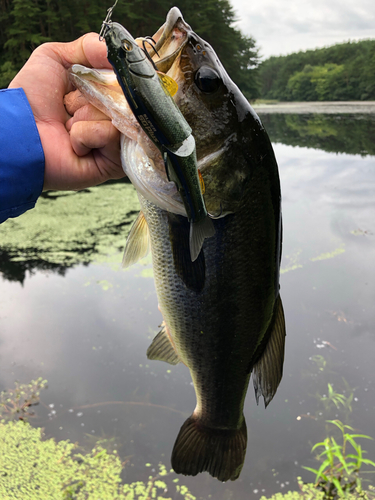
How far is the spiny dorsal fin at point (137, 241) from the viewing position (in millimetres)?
1341

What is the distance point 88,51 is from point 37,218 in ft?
23.0

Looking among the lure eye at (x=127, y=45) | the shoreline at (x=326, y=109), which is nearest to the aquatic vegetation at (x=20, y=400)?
the lure eye at (x=127, y=45)

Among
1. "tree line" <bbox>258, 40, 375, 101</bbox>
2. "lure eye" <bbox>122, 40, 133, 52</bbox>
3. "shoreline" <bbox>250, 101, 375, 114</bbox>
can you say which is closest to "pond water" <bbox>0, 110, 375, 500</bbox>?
"lure eye" <bbox>122, 40, 133, 52</bbox>

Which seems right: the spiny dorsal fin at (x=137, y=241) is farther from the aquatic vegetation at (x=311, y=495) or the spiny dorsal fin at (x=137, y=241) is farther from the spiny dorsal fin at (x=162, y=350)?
the aquatic vegetation at (x=311, y=495)

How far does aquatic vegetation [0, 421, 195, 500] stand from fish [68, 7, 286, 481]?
65.3 inches

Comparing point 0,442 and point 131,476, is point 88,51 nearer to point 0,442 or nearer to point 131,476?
point 131,476

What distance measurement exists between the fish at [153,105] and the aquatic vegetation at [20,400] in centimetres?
337

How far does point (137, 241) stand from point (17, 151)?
0.48 meters

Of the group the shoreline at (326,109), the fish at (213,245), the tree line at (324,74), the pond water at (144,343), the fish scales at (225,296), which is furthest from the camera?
the tree line at (324,74)

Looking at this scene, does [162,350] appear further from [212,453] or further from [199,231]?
[199,231]

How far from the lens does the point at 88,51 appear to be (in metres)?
1.29

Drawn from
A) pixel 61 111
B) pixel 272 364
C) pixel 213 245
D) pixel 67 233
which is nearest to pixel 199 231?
pixel 213 245

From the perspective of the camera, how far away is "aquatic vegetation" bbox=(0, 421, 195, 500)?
9.27 feet

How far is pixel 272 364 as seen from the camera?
138 centimetres
